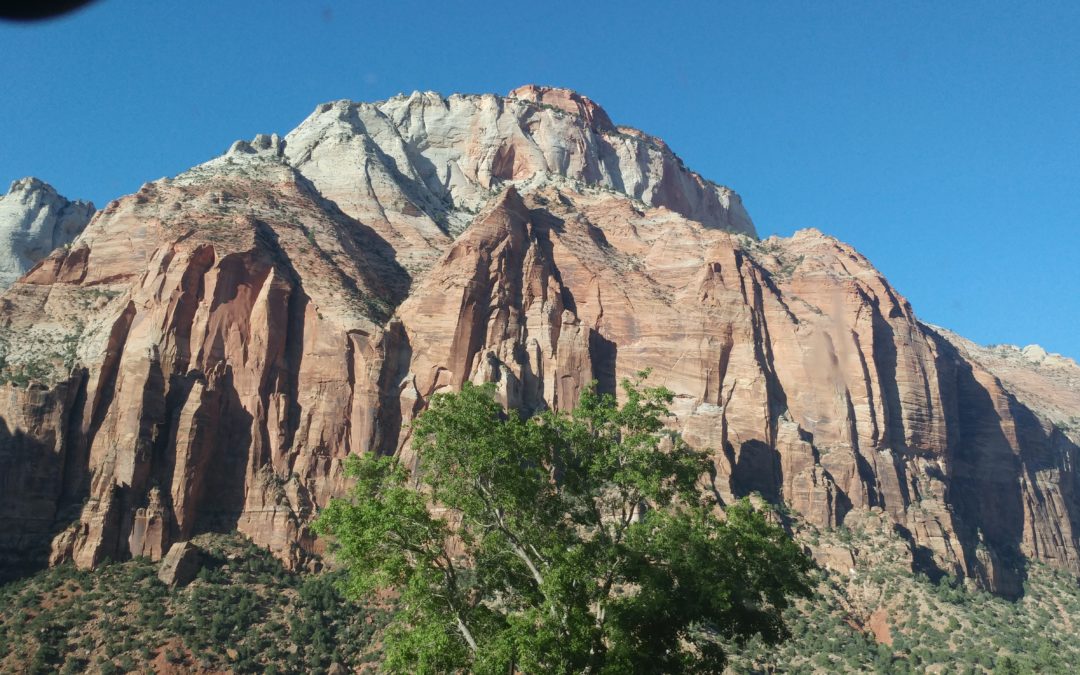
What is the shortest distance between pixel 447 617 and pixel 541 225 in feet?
220

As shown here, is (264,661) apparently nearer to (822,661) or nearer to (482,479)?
(482,479)

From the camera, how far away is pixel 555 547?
25484 mm

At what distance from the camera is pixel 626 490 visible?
28.5 metres

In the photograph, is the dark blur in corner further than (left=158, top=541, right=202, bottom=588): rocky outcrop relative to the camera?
No

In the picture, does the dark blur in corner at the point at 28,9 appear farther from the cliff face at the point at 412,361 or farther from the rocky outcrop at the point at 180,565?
the cliff face at the point at 412,361

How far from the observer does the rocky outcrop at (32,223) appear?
115m

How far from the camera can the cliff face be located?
60.8 m

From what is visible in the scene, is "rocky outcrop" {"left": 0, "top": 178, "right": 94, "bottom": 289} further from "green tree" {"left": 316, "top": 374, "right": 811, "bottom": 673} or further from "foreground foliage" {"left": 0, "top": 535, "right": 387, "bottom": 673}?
"green tree" {"left": 316, "top": 374, "right": 811, "bottom": 673}

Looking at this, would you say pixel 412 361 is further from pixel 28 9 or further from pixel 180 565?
pixel 28 9

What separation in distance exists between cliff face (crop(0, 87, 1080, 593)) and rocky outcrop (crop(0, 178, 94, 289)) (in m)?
36.3

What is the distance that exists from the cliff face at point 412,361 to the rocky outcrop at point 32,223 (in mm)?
36316

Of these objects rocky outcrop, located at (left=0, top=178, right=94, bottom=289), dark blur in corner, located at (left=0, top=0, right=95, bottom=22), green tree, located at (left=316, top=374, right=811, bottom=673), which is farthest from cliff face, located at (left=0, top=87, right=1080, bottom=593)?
dark blur in corner, located at (left=0, top=0, right=95, bottom=22)

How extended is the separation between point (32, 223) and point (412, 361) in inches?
2984

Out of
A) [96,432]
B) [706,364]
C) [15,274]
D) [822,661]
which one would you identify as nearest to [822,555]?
[822,661]
